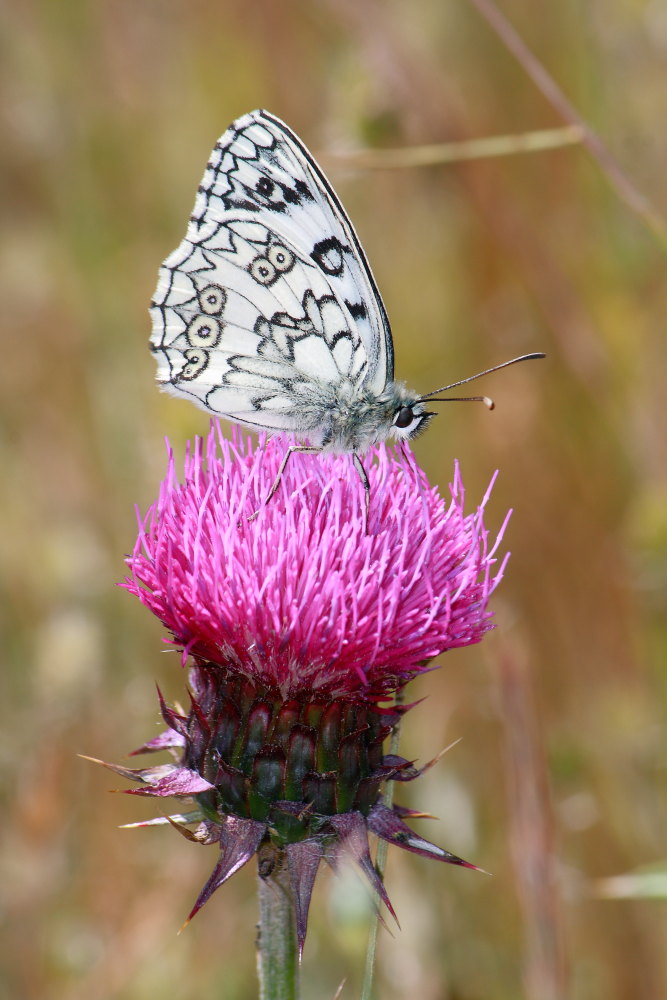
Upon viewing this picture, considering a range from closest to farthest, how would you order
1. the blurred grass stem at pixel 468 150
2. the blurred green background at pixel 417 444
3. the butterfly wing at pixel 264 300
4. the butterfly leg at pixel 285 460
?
the butterfly leg at pixel 285 460
the butterfly wing at pixel 264 300
the blurred grass stem at pixel 468 150
the blurred green background at pixel 417 444

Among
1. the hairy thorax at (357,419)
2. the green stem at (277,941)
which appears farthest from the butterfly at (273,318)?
the green stem at (277,941)

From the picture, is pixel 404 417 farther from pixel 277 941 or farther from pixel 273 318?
pixel 277 941

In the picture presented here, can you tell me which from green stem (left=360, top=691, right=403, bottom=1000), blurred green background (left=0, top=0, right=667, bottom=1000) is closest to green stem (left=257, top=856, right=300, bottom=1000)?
green stem (left=360, top=691, right=403, bottom=1000)

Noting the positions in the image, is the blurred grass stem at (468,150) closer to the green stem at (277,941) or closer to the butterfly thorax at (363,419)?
the butterfly thorax at (363,419)

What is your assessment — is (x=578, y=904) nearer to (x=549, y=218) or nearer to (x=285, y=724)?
(x=285, y=724)

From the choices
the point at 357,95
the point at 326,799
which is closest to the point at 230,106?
the point at 357,95

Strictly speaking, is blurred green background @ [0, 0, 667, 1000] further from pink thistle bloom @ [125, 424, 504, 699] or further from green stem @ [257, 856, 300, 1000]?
green stem @ [257, 856, 300, 1000]

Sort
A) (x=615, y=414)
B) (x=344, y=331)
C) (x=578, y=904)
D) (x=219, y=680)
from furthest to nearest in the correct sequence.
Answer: (x=615, y=414) → (x=578, y=904) → (x=344, y=331) → (x=219, y=680)
